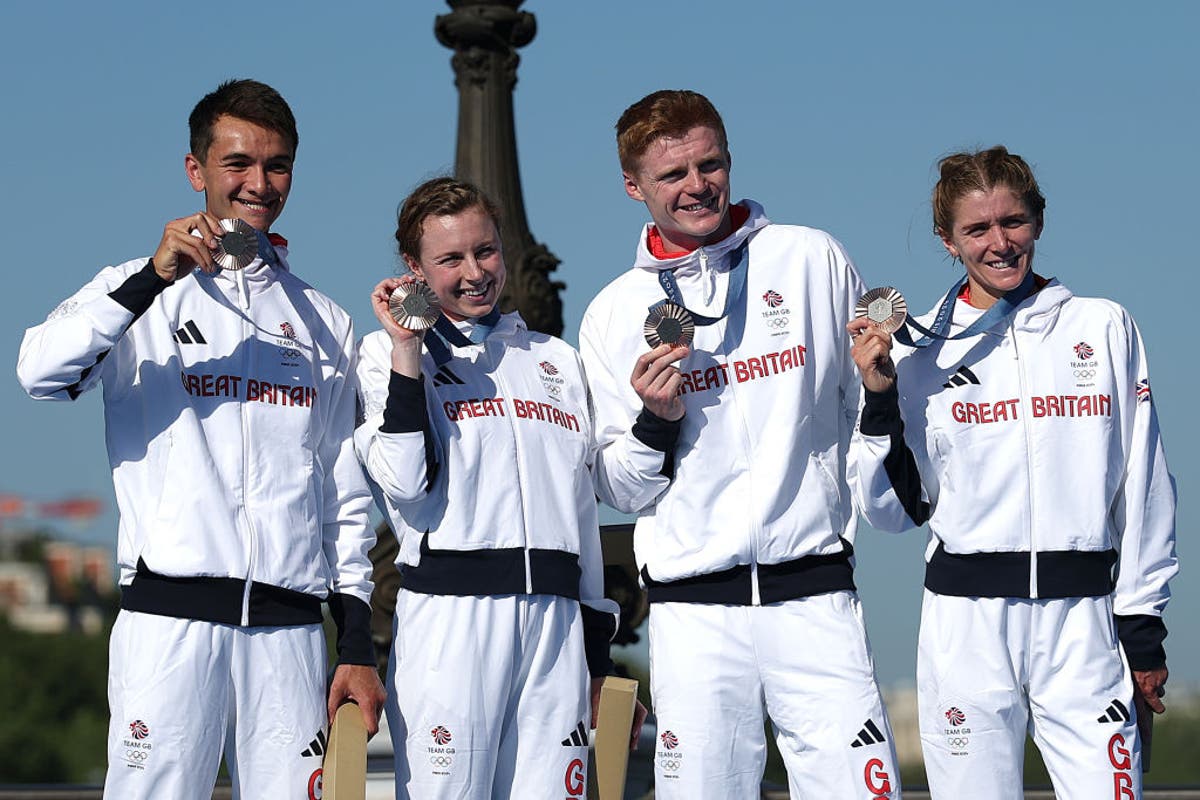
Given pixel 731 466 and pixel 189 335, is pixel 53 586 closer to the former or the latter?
pixel 189 335

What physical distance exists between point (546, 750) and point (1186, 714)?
377ft

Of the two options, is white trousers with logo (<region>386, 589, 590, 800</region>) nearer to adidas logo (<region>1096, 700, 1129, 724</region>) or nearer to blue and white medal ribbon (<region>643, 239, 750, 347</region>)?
blue and white medal ribbon (<region>643, 239, 750, 347</region>)

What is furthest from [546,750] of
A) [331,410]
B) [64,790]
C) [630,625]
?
[64,790]

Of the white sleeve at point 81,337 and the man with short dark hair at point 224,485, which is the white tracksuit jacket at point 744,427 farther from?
the white sleeve at point 81,337

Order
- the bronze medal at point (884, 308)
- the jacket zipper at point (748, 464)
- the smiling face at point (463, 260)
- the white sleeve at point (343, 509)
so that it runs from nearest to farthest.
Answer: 1. the bronze medal at point (884, 308)
2. the jacket zipper at point (748, 464)
3. the white sleeve at point (343, 509)
4. the smiling face at point (463, 260)

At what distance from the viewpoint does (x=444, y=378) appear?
5766mm

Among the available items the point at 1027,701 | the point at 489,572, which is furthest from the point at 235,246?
the point at 1027,701

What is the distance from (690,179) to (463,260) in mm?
826

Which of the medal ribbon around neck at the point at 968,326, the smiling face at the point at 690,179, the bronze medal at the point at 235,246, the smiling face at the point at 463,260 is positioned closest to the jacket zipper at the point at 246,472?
the bronze medal at the point at 235,246

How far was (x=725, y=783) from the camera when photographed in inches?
213

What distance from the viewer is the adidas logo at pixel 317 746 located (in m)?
5.36

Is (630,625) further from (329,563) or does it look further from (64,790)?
(329,563)

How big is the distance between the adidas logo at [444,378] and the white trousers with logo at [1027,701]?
6.00 ft

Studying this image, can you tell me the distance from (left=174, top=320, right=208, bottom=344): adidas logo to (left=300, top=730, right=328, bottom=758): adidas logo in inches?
52.8
